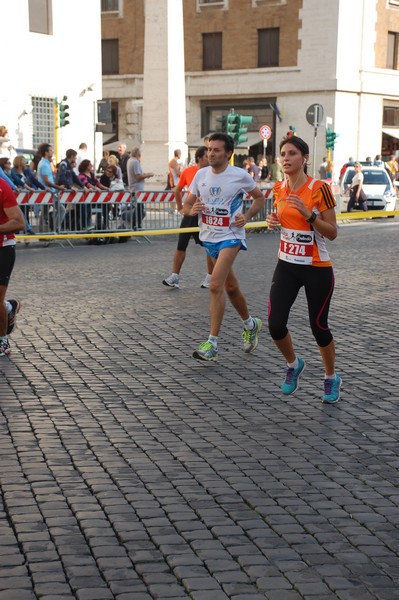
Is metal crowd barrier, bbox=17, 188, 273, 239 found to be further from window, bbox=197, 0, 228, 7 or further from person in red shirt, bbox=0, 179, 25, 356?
window, bbox=197, 0, 228, 7

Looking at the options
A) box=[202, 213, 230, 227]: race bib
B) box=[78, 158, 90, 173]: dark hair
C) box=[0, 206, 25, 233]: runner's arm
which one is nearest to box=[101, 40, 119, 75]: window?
box=[78, 158, 90, 173]: dark hair

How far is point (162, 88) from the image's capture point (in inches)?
1259

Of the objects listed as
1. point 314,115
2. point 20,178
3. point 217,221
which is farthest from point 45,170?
point 314,115

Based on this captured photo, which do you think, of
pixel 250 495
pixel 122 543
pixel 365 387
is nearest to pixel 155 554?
pixel 122 543

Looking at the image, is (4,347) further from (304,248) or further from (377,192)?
(377,192)

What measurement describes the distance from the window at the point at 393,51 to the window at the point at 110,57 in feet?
46.8

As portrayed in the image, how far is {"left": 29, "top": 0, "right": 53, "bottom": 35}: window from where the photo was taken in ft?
109

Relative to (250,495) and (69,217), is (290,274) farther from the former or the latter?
(69,217)

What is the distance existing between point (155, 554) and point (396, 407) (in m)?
3.15

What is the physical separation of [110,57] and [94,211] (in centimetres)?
3752

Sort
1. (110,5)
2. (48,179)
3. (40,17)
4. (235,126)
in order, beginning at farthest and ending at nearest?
(110,5) < (40,17) < (235,126) < (48,179)

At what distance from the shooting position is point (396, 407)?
7207mm

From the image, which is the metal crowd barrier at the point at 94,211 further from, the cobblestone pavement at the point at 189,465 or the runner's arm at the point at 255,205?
the runner's arm at the point at 255,205

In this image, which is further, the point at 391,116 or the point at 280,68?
the point at 391,116
